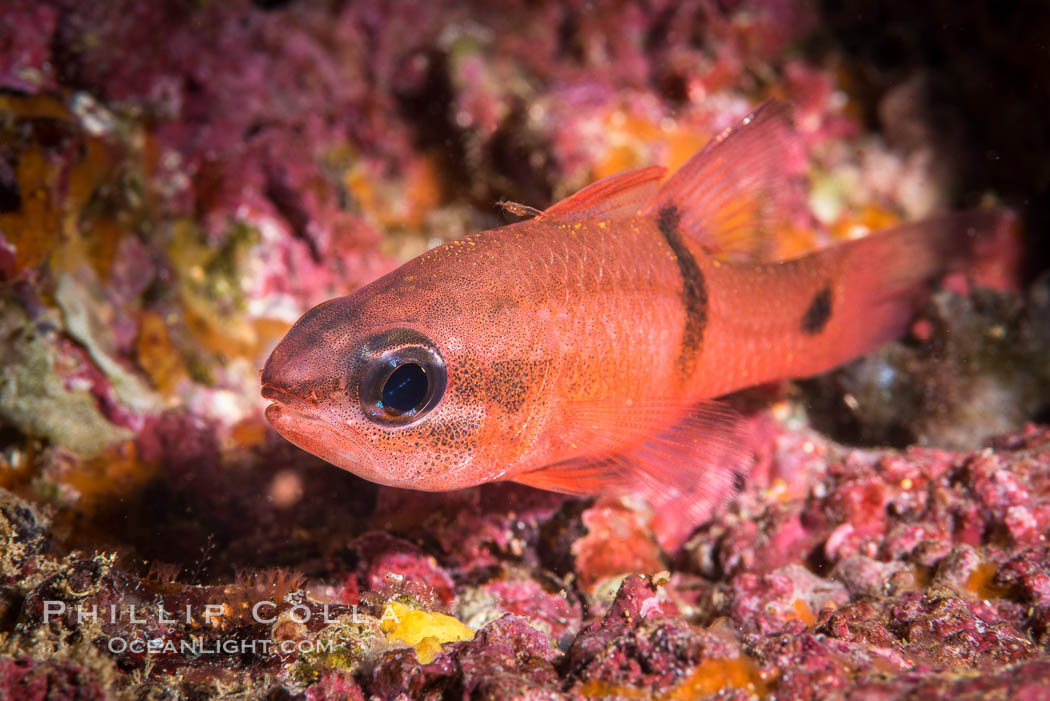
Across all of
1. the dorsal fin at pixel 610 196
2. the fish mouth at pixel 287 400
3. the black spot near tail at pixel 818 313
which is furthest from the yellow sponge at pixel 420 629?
the black spot near tail at pixel 818 313

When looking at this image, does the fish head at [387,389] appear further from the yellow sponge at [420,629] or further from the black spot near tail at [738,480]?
the black spot near tail at [738,480]

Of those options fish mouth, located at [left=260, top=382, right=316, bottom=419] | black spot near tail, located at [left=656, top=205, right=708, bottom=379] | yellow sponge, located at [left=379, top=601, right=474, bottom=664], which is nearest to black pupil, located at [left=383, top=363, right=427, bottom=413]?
fish mouth, located at [left=260, top=382, right=316, bottom=419]

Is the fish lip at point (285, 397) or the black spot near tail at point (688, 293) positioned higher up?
the black spot near tail at point (688, 293)

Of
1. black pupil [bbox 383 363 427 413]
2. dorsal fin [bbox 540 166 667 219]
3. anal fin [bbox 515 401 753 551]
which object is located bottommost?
anal fin [bbox 515 401 753 551]

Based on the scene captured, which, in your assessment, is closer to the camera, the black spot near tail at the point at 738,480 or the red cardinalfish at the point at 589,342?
the red cardinalfish at the point at 589,342

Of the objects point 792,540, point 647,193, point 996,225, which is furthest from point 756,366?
point 996,225

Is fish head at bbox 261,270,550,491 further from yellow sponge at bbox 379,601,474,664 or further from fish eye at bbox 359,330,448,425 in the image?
yellow sponge at bbox 379,601,474,664
